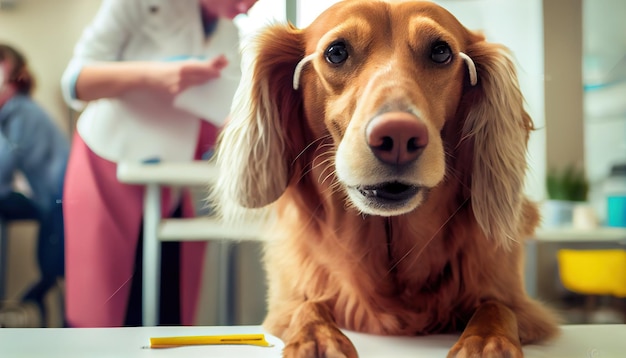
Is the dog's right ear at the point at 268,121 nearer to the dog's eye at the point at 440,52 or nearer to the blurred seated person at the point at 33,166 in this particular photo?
the dog's eye at the point at 440,52

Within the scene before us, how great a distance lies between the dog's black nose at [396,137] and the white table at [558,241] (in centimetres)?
38

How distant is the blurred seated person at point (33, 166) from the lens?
973mm

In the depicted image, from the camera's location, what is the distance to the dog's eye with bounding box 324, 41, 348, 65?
829mm

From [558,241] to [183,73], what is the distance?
0.73 meters

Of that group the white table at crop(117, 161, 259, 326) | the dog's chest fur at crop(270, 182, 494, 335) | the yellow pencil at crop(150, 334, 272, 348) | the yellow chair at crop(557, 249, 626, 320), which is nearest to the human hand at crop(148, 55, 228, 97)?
the white table at crop(117, 161, 259, 326)

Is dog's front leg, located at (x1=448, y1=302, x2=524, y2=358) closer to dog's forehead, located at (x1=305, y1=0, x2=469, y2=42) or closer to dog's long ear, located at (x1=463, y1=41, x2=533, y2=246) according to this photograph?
dog's long ear, located at (x1=463, y1=41, x2=533, y2=246)

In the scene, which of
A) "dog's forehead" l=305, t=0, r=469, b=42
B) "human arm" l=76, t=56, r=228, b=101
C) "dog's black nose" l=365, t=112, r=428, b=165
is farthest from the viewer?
"human arm" l=76, t=56, r=228, b=101

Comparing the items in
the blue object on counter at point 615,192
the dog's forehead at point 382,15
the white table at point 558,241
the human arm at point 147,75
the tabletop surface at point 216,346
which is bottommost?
the tabletop surface at point 216,346

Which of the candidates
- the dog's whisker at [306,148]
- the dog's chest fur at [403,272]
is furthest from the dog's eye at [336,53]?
the dog's chest fur at [403,272]

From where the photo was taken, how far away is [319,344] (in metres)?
0.79

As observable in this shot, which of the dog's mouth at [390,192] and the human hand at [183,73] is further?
the human hand at [183,73]

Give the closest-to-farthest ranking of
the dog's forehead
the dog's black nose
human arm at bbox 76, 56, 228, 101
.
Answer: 1. the dog's black nose
2. the dog's forehead
3. human arm at bbox 76, 56, 228, 101

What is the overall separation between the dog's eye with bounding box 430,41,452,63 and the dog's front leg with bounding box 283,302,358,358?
17.0 inches

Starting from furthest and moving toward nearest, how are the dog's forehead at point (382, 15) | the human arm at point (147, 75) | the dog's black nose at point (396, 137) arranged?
the human arm at point (147, 75) < the dog's forehead at point (382, 15) < the dog's black nose at point (396, 137)
